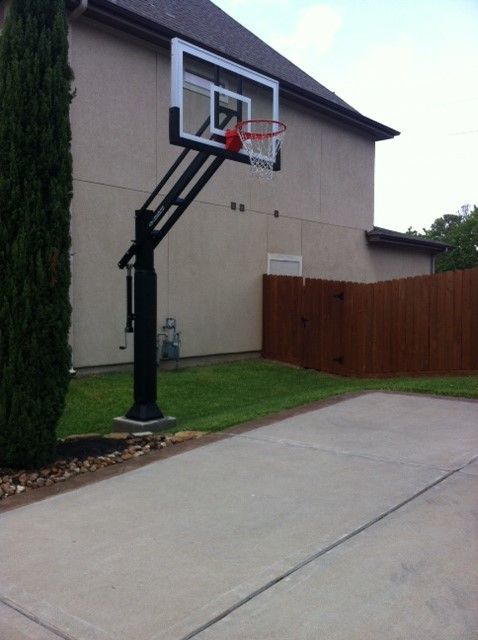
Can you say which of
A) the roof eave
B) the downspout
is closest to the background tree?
the roof eave

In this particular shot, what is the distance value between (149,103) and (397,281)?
6.05 m

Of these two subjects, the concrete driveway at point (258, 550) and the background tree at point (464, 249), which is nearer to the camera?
the concrete driveway at point (258, 550)

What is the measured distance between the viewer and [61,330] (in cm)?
657

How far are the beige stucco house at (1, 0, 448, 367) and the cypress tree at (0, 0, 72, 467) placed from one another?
5386 millimetres

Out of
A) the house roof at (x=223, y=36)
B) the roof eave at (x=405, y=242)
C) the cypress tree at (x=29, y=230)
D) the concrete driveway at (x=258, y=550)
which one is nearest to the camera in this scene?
the concrete driveway at (x=258, y=550)

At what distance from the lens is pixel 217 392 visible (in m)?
11.5

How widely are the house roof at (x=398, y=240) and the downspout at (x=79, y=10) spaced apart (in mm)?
10873

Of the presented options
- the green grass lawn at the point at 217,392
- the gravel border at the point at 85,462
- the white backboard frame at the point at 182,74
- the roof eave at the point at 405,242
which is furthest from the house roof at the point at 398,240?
the gravel border at the point at 85,462

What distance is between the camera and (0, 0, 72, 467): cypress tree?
6.36 m

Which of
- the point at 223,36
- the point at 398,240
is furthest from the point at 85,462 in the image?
the point at 398,240

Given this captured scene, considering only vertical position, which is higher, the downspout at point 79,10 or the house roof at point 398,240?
the downspout at point 79,10

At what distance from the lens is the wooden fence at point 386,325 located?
13.0 m

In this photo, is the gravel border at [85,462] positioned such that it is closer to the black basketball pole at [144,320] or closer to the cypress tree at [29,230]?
the cypress tree at [29,230]

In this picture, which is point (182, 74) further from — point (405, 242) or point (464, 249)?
point (464, 249)
